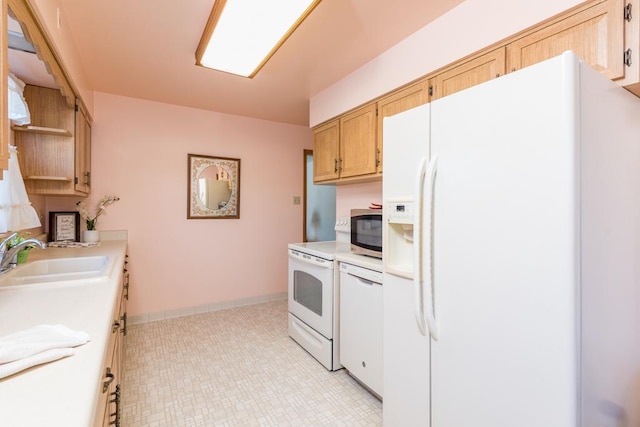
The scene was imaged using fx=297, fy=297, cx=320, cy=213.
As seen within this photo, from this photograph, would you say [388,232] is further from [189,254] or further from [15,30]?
[189,254]

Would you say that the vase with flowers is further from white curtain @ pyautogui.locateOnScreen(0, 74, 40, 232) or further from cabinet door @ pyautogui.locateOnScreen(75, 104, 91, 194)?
white curtain @ pyautogui.locateOnScreen(0, 74, 40, 232)

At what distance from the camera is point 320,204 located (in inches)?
185

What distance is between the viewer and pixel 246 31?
1705 millimetres

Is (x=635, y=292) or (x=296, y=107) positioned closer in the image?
(x=635, y=292)

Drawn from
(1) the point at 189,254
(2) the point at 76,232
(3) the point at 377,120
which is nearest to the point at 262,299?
(1) the point at 189,254

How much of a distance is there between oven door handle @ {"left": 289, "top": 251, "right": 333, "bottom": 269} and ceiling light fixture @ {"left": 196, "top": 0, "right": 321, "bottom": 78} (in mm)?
1480

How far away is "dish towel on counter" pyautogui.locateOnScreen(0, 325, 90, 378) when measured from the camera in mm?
669

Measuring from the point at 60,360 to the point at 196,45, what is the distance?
2069mm

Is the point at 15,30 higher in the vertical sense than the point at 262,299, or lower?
higher

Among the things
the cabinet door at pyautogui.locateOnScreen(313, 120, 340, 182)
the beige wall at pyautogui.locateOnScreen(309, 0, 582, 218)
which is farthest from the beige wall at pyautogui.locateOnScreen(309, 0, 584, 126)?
the cabinet door at pyautogui.locateOnScreen(313, 120, 340, 182)

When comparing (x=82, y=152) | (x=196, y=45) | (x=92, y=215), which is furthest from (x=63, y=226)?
(x=196, y=45)

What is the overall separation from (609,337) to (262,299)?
3406 millimetres

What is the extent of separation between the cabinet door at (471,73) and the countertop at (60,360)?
2.01 meters

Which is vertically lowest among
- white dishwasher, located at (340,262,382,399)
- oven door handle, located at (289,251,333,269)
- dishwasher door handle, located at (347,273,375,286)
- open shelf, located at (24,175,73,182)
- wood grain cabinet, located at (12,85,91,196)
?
white dishwasher, located at (340,262,382,399)
